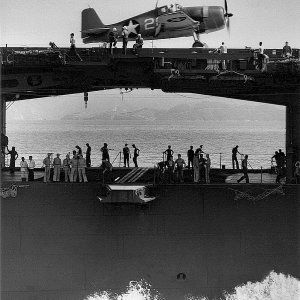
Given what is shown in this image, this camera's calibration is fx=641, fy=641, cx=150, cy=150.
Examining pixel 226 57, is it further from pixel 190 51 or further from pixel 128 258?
pixel 128 258

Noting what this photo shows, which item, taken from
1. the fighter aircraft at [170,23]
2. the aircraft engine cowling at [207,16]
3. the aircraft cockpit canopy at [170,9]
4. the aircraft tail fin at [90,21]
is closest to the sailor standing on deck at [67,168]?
the fighter aircraft at [170,23]

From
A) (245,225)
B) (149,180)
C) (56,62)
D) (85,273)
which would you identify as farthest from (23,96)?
(245,225)

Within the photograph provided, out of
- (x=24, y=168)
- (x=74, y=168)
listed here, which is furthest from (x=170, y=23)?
(x=24, y=168)

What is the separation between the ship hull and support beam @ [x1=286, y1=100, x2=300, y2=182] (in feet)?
4.88

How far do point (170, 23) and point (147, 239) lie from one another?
43.9ft

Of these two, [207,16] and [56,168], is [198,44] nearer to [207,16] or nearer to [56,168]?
[207,16]

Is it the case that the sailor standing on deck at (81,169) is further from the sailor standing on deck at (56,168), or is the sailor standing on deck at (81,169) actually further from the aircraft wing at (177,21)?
the aircraft wing at (177,21)

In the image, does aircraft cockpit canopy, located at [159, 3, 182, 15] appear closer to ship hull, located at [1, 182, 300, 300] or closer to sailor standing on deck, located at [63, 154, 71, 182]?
sailor standing on deck, located at [63, 154, 71, 182]

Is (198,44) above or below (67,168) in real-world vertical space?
above

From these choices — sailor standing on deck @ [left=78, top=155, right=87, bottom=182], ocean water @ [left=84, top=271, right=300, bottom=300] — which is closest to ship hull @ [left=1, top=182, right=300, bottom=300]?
ocean water @ [left=84, top=271, right=300, bottom=300]

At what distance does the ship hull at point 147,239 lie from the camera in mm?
23281

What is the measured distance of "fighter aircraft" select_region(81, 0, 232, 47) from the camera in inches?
1273

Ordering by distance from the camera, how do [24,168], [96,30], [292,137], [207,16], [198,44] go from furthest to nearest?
[207,16] < [96,30] < [198,44] < [292,137] < [24,168]

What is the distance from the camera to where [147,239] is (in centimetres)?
2334
